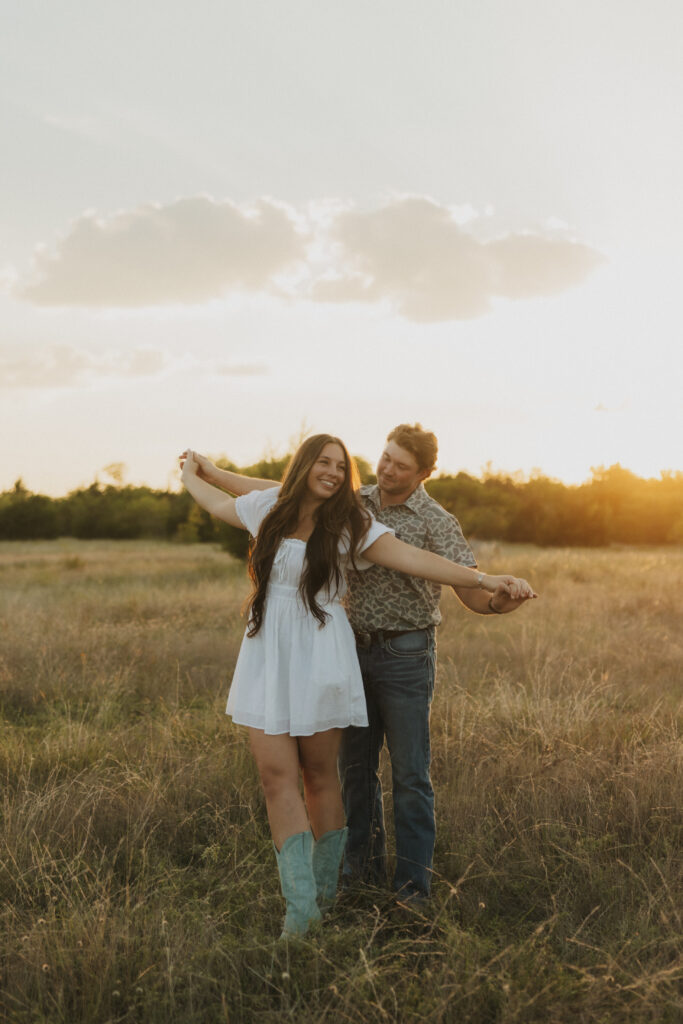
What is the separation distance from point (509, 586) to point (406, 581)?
0.46 metres

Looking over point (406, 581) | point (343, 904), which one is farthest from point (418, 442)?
point (343, 904)

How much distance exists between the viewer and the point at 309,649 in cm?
342

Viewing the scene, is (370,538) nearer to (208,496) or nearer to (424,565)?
(424,565)

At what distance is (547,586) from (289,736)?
12.4 m

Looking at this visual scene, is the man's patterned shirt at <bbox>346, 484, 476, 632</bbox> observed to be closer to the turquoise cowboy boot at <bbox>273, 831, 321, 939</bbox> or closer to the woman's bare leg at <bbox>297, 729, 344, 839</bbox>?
the woman's bare leg at <bbox>297, 729, 344, 839</bbox>

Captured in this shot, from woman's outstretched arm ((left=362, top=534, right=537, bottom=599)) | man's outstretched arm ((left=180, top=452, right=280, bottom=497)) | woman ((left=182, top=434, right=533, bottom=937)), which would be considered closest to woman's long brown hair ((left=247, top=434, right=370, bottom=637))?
woman ((left=182, top=434, right=533, bottom=937))

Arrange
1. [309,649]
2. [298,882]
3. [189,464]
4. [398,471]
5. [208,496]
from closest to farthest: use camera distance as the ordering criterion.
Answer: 1. [298,882]
2. [309,649]
3. [398,471]
4. [208,496]
5. [189,464]

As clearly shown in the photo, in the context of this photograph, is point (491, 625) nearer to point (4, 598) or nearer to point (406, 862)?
point (406, 862)

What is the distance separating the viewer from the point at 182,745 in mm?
5457

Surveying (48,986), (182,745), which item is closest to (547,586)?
(182,745)

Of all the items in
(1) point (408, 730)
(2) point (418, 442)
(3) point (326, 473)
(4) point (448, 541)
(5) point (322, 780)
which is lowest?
(5) point (322, 780)

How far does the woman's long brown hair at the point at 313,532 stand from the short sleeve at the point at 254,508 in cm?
9

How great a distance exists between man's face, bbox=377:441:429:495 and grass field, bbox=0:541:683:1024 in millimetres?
1802

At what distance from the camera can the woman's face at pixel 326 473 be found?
3.43m
